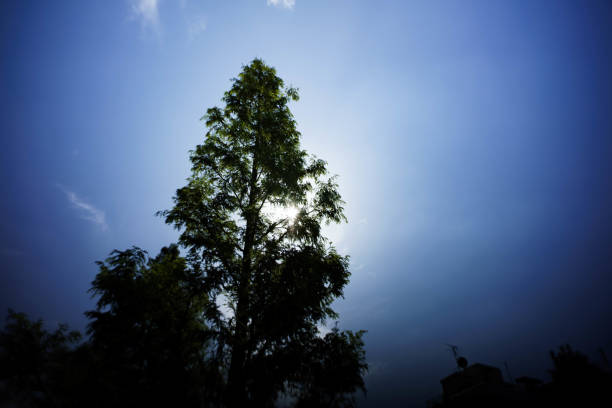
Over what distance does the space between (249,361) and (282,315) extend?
1.42 meters

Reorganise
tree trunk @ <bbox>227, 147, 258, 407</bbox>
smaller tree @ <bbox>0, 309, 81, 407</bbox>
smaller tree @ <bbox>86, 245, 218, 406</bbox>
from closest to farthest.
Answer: smaller tree @ <bbox>86, 245, 218, 406</bbox>, tree trunk @ <bbox>227, 147, 258, 407</bbox>, smaller tree @ <bbox>0, 309, 81, 407</bbox>

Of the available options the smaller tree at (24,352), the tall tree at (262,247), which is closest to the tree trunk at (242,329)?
the tall tree at (262,247)

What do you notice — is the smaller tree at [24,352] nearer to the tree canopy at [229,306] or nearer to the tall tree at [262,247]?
the tree canopy at [229,306]

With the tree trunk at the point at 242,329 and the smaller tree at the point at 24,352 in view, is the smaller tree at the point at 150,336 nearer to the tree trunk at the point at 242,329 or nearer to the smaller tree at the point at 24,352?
the tree trunk at the point at 242,329

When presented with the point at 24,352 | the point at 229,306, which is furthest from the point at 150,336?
the point at 24,352

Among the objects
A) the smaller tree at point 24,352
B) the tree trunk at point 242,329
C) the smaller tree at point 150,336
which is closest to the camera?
the smaller tree at point 150,336

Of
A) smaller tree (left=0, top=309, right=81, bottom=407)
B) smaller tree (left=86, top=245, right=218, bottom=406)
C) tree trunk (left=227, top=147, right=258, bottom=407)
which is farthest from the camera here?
smaller tree (left=0, top=309, right=81, bottom=407)

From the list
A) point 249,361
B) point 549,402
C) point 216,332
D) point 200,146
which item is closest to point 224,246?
point 216,332

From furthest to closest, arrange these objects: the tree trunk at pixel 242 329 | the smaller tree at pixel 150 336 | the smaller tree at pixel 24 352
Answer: the smaller tree at pixel 24 352, the tree trunk at pixel 242 329, the smaller tree at pixel 150 336

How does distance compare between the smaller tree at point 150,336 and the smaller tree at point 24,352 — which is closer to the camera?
the smaller tree at point 150,336

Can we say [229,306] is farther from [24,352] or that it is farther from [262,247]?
[24,352]

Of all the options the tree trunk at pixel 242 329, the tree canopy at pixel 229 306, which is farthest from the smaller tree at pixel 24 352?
the tree trunk at pixel 242 329

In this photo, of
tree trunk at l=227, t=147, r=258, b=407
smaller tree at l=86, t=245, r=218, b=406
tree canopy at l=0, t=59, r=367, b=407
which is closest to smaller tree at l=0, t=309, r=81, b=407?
tree canopy at l=0, t=59, r=367, b=407

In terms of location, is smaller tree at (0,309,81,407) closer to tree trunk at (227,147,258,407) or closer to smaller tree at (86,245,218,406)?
smaller tree at (86,245,218,406)
